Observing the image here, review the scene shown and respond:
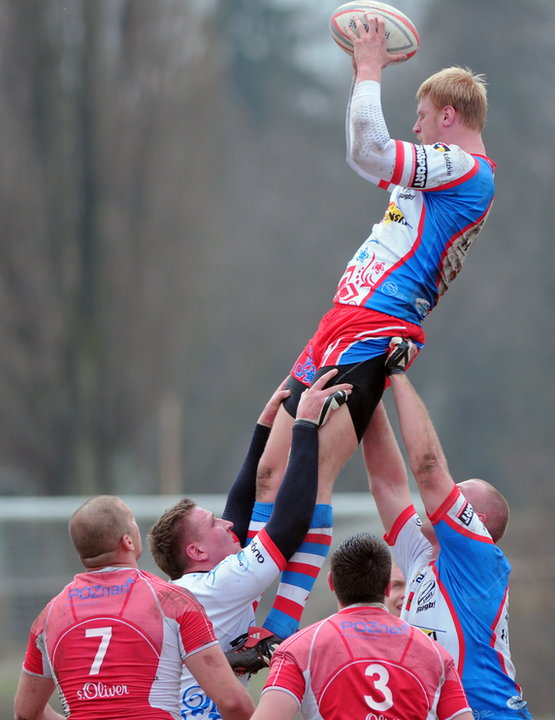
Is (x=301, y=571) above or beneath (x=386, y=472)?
beneath

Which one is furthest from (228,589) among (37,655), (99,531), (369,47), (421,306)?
(369,47)

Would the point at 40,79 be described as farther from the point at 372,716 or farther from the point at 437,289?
the point at 372,716

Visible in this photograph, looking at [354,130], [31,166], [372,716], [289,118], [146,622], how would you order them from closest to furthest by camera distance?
[372,716] < [146,622] < [354,130] < [31,166] < [289,118]

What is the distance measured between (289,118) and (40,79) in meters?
7.91

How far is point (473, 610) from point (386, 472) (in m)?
0.76

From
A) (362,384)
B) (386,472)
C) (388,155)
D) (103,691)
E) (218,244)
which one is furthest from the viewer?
(218,244)

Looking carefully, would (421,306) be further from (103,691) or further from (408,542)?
(103,691)

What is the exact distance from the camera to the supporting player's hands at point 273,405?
4.54 m

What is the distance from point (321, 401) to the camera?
409 centimetres

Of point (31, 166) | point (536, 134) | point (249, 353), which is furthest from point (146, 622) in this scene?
point (536, 134)

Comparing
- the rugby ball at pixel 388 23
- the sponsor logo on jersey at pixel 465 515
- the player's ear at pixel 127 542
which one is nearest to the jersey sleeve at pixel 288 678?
the player's ear at pixel 127 542

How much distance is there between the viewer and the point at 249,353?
23.8m

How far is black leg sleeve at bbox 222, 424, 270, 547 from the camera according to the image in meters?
4.71

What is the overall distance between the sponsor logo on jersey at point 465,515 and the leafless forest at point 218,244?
36.6ft
